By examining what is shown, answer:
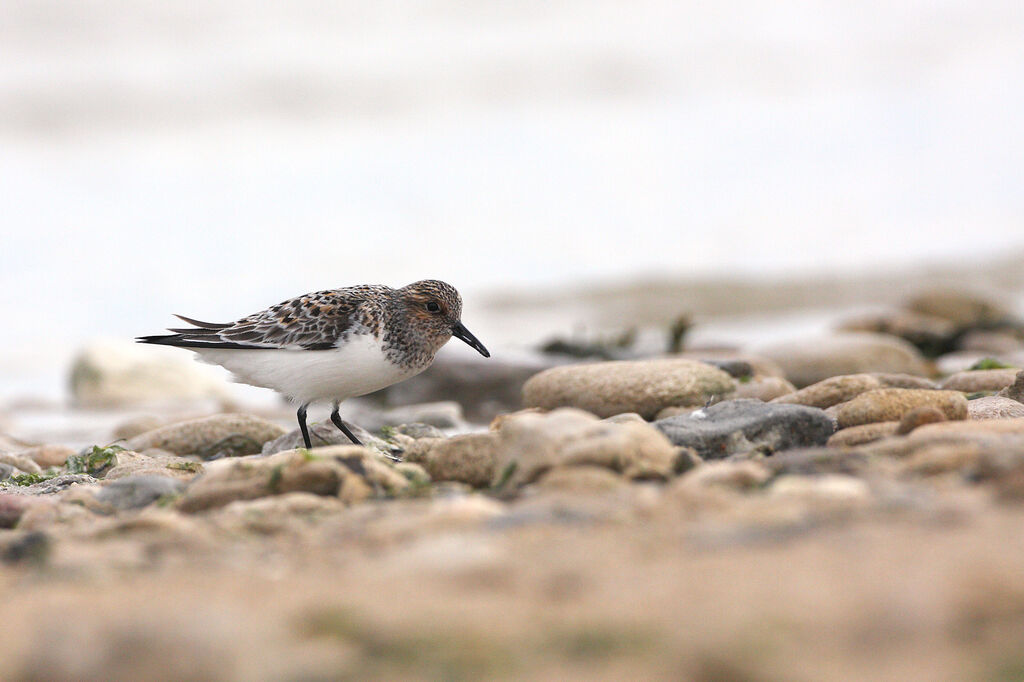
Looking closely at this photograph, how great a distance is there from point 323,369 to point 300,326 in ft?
1.12

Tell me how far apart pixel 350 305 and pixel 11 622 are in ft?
12.6

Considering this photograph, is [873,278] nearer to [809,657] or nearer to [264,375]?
[264,375]

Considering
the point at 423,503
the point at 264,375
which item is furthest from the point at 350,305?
the point at 423,503

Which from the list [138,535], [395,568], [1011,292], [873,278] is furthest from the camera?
[873,278]

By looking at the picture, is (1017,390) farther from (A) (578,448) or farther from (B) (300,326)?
(B) (300,326)

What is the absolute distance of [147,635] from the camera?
2.33m

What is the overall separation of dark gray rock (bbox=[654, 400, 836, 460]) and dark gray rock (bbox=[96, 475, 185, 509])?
2118 mm

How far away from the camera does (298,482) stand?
13.9 feet

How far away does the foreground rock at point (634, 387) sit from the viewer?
718cm

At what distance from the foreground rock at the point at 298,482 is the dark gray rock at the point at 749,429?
1.36 m

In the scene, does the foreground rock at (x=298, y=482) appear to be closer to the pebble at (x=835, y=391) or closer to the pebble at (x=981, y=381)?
the pebble at (x=835, y=391)

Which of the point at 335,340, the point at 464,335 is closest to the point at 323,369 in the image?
the point at 335,340

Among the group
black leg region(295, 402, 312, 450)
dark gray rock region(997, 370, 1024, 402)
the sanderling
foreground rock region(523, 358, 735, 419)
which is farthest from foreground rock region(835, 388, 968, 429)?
black leg region(295, 402, 312, 450)

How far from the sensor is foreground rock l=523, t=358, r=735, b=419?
718 cm
